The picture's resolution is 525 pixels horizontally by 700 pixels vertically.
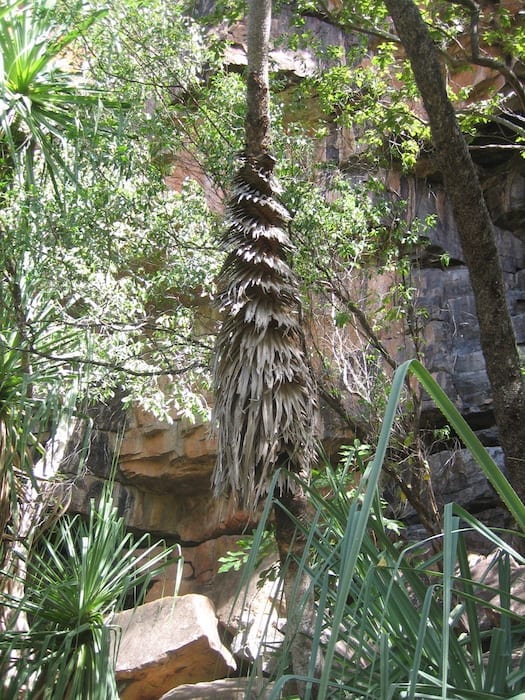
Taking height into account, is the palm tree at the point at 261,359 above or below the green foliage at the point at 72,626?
above

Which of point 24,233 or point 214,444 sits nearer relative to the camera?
point 24,233

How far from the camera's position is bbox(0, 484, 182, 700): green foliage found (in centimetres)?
481

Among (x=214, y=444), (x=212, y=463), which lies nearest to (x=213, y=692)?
(x=214, y=444)

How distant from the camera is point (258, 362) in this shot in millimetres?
4254

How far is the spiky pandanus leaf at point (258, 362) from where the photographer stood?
4.13 meters

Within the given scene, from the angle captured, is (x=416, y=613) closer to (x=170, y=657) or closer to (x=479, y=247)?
(x=479, y=247)

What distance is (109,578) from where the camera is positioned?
5379 millimetres

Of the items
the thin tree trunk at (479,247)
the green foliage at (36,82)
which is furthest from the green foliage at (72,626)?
the green foliage at (36,82)

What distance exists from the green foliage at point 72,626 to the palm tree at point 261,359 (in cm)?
99

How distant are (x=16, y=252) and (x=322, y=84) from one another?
3507 mm

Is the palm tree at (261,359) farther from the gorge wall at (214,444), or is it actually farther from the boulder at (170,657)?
the gorge wall at (214,444)

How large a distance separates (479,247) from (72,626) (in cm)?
364

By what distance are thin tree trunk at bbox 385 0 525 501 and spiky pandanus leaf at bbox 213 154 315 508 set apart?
3.43ft

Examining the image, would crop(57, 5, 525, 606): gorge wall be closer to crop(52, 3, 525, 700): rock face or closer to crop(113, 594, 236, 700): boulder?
crop(52, 3, 525, 700): rock face
